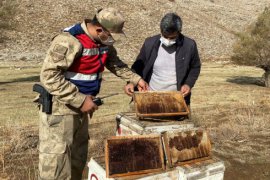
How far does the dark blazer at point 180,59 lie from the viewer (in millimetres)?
5355

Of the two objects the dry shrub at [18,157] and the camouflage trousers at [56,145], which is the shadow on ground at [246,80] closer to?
the dry shrub at [18,157]

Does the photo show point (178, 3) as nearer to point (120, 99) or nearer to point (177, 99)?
point (120, 99)

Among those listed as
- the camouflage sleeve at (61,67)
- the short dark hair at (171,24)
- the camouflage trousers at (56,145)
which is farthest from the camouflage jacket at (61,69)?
the short dark hair at (171,24)

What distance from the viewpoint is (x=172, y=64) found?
5.36m

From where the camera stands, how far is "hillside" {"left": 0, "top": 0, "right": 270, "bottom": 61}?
34875 mm

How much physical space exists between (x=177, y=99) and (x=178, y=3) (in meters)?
54.5

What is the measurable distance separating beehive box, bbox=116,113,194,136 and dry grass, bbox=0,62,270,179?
1009 millimetres

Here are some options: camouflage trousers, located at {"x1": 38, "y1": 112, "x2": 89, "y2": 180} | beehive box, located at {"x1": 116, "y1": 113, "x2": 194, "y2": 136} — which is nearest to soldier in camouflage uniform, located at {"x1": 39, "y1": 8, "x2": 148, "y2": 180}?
camouflage trousers, located at {"x1": 38, "y1": 112, "x2": 89, "y2": 180}

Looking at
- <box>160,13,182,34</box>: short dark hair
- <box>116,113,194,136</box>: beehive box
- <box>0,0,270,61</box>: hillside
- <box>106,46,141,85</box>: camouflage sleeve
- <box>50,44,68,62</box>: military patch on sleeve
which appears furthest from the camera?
<box>0,0,270,61</box>: hillside

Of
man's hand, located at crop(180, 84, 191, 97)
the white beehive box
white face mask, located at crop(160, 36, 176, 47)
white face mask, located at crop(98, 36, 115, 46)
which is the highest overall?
white face mask, located at crop(98, 36, 115, 46)

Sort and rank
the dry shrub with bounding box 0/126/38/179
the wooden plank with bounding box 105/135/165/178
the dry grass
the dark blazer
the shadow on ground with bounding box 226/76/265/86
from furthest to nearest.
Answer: the shadow on ground with bounding box 226/76/265/86 < the dry grass < the dry shrub with bounding box 0/126/38/179 < the dark blazer < the wooden plank with bounding box 105/135/165/178

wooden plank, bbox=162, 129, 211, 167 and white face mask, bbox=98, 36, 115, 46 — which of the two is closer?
wooden plank, bbox=162, 129, 211, 167

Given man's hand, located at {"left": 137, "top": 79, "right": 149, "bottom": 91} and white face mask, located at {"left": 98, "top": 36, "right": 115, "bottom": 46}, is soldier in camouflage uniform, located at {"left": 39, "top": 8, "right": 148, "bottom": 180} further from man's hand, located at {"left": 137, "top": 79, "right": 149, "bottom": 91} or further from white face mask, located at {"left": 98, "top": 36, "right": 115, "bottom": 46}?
man's hand, located at {"left": 137, "top": 79, "right": 149, "bottom": 91}

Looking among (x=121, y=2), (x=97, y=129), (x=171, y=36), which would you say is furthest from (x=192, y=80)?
(x=121, y=2)
